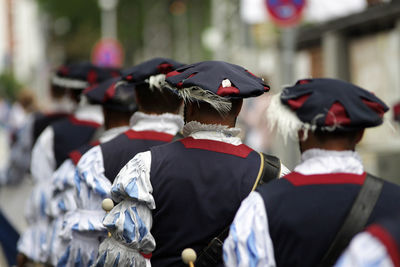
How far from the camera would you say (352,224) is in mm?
2521

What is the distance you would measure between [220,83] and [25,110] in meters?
7.29

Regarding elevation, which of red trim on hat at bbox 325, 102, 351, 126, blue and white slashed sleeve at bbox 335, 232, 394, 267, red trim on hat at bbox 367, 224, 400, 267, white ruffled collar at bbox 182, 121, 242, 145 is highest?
red trim on hat at bbox 325, 102, 351, 126

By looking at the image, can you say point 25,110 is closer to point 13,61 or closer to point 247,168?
point 247,168

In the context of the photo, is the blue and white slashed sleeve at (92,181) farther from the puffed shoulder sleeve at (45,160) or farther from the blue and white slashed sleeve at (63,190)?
the puffed shoulder sleeve at (45,160)

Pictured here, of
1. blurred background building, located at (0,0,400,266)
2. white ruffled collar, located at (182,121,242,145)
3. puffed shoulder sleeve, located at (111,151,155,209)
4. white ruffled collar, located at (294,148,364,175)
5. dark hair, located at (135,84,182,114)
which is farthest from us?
blurred background building, located at (0,0,400,266)

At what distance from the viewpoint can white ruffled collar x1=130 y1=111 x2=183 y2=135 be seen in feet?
12.4

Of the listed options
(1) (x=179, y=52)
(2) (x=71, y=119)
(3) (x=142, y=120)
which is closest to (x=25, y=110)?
(2) (x=71, y=119)

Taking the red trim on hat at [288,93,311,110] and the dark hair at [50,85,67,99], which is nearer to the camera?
the red trim on hat at [288,93,311,110]

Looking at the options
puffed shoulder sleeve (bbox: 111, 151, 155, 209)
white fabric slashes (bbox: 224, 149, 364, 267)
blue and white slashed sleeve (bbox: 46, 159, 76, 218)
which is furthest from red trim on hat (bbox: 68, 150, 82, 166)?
white fabric slashes (bbox: 224, 149, 364, 267)

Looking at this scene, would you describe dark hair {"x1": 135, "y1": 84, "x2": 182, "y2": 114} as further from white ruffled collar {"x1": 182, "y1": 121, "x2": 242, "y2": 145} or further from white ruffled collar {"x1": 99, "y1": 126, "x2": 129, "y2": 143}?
white ruffled collar {"x1": 182, "y1": 121, "x2": 242, "y2": 145}

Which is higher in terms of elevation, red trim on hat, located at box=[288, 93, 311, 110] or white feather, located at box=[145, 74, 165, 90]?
red trim on hat, located at box=[288, 93, 311, 110]

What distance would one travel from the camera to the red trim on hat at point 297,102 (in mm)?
2652

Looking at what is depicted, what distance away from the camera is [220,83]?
2.95m

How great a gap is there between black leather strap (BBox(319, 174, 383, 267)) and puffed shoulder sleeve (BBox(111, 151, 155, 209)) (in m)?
0.83
